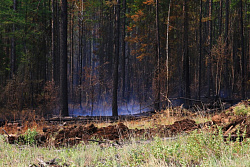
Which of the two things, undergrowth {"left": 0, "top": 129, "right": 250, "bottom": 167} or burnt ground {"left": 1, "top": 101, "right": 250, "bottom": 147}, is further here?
burnt ground {"left": 1, "top": 101, "right": 250, "bottom": 147}

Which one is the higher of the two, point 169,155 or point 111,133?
point 169,155

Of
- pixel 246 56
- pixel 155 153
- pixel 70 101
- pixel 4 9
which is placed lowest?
pixel 70 101

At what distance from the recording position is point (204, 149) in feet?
12.6

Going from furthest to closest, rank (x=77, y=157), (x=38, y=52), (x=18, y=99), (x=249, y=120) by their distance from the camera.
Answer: (x=38, y=52) < (x=18, y=99) < (x=249, y=120) < (x=77, y=157)

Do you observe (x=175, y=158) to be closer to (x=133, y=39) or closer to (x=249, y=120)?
(x=249, y=120)

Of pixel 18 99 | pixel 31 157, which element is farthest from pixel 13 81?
pixel 31 157

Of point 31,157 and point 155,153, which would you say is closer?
point 155,153

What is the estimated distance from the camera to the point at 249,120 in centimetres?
572

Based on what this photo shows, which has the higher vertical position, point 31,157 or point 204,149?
point 204,149

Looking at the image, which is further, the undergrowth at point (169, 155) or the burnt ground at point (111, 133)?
the burnt ground at point (111, 133)

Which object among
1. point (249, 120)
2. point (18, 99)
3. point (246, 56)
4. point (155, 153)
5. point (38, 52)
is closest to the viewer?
point (155, 153)

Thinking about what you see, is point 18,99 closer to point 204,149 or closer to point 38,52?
point 38,52

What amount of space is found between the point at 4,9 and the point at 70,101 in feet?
37.0

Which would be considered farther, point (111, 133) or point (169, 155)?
point (111, 133)
